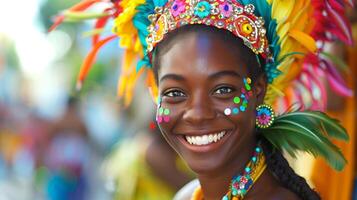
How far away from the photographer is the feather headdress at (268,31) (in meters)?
2.67

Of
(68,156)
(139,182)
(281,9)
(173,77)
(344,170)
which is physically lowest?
(68,156)

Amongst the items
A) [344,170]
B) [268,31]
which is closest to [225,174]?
[268,31]

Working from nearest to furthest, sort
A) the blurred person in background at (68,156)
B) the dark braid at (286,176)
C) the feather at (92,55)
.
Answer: the dark braid at (286,176)
the feather at (92,55)
the blurred person in background at (68,156)

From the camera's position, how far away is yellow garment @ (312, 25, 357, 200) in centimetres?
380

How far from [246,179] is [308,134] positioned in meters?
0.32

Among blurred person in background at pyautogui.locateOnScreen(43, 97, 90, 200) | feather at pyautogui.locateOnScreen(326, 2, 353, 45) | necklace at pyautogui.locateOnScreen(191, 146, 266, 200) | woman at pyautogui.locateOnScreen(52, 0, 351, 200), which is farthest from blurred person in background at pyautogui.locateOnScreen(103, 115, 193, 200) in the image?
blurred person in background at pyautogui.locateOnScreen(43, 97, 90, 200)

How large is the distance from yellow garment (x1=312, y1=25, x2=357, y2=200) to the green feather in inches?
39.1

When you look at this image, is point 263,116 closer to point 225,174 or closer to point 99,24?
point 225,174

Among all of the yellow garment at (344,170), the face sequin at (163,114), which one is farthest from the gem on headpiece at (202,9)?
the yellow garment at (344,170)

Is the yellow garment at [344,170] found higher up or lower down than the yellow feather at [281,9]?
lower down

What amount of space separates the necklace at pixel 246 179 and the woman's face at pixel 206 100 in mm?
75

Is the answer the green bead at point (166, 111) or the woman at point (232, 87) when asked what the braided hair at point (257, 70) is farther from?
the green bead at point (166, 111)

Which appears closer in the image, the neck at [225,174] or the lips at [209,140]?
the lips at [209,140]

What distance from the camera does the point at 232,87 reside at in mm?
2572
